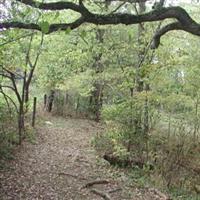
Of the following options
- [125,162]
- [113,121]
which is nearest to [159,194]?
[125,162]

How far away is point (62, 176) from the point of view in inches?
409

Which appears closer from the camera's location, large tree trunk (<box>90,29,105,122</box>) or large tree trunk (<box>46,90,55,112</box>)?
large tree trunk (<box>90,29,105,122</box>)

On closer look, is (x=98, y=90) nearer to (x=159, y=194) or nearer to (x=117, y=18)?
(x=159, y=194)

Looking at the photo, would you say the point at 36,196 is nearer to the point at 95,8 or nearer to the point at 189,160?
the point at 189,160

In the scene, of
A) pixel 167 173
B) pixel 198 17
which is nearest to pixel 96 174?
pixel 167 173

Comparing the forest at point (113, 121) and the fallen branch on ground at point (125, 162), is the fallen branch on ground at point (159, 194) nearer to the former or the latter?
the forest at point (113, 121)

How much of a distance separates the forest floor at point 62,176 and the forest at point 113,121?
3 centimetres

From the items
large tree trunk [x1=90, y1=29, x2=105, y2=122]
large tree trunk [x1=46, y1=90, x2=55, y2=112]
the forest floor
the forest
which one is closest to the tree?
the forest

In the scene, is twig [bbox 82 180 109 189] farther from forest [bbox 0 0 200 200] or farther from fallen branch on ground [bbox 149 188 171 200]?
fallen branch on ground [bbox 149 188 171 200]

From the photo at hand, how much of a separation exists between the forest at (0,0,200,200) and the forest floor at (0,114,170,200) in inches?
1.1

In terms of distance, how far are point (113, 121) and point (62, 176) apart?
351 cm

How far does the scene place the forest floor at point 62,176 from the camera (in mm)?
8914

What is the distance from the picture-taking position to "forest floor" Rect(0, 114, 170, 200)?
891cm

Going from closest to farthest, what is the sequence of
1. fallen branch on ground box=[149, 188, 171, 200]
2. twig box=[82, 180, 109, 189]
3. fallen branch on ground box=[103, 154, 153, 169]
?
fallen branch on ground box=[149, 188, 171, 200] < twig box=[82, 180, 109, 189] < fallen branch on ground box=[103, 154, 153, 169]
